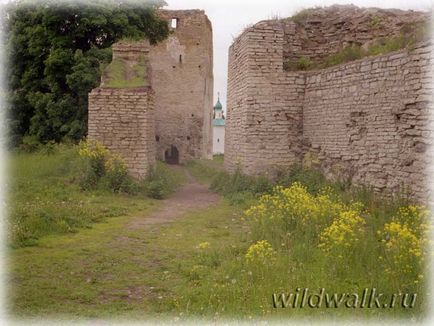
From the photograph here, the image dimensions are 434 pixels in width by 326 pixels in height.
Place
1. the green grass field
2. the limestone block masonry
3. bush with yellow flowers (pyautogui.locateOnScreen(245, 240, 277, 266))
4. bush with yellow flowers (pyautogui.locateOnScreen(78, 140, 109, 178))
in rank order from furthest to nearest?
the limestone block masonry → bush with yellow flowers (pyautogui.locateOnScreen(78, 140, 109, 178)) → bush with yellow flowers (pyautogui.locateOnScreen(245, 240, 277, 266)) → the green grass field

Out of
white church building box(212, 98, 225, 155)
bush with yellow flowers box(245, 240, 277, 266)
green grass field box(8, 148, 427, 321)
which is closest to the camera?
green grass field box(8, 148, 427, 321)

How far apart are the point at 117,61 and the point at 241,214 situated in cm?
663

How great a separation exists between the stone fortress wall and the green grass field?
0.99 m

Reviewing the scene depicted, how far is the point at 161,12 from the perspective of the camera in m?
28.0

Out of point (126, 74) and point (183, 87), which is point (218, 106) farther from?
point (126, 74)

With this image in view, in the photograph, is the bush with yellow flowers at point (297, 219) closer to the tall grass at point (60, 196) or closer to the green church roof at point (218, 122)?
the tall grass at point (60, 196)

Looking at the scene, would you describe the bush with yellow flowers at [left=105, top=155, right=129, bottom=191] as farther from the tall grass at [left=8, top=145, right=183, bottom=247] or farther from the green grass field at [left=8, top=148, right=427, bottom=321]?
the green grass field at [left=8, top=148, right=427, bottom=321]

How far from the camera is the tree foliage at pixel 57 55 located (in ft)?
57.8

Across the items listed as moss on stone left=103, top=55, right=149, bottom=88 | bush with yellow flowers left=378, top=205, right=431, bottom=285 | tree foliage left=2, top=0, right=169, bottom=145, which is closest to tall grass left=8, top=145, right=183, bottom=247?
moss on stone left=103, top=55, right=149, bottom=88

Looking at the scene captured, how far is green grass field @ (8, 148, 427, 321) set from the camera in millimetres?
4332

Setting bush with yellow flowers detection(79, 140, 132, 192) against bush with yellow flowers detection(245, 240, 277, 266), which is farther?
bush with yellow flowers detection(79, 140, 132, 192)

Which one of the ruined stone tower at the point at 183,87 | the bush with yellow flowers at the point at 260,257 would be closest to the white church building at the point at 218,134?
the ruined stone tower at the point at 183,87

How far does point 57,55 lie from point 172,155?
37.5 ft

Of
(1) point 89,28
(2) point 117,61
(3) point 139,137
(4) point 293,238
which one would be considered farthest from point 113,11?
(4) point 293,238
